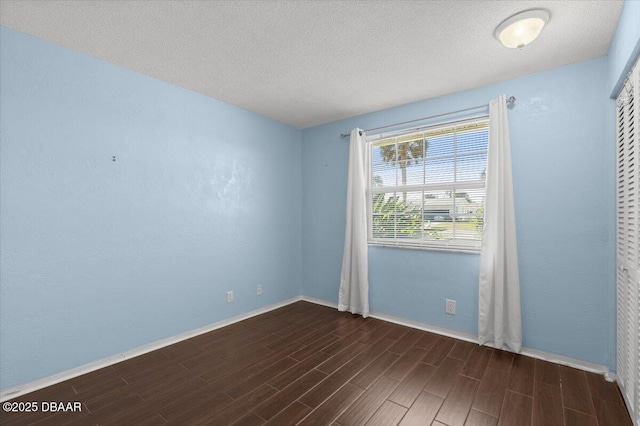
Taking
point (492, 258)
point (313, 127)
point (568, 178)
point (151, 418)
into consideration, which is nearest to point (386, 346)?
point (492, 258)

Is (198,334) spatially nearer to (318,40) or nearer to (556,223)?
(318,40)

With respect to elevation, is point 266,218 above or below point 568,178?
below

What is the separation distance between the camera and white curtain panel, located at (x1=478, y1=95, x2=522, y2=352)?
2510 millimetres

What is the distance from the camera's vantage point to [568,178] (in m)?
2.38

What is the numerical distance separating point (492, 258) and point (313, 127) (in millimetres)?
2774

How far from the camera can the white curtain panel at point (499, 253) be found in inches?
98.8

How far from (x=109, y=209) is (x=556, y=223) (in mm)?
3727

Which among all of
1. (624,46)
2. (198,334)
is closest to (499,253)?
(624,46)

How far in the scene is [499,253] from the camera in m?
2.57

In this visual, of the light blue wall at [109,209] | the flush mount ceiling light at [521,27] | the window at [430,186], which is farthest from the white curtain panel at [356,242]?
the flush mount ceiling light at [521,27]

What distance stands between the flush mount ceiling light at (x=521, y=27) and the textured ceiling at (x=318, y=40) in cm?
5

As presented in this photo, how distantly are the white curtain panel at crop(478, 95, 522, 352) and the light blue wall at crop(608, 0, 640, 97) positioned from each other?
70 centimetres

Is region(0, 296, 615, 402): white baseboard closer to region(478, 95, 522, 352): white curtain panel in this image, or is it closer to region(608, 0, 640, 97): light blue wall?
region(478, 95, 522, 352): white curtain panel

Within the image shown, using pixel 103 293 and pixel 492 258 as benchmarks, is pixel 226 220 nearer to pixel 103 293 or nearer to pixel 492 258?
pixel 103 293
